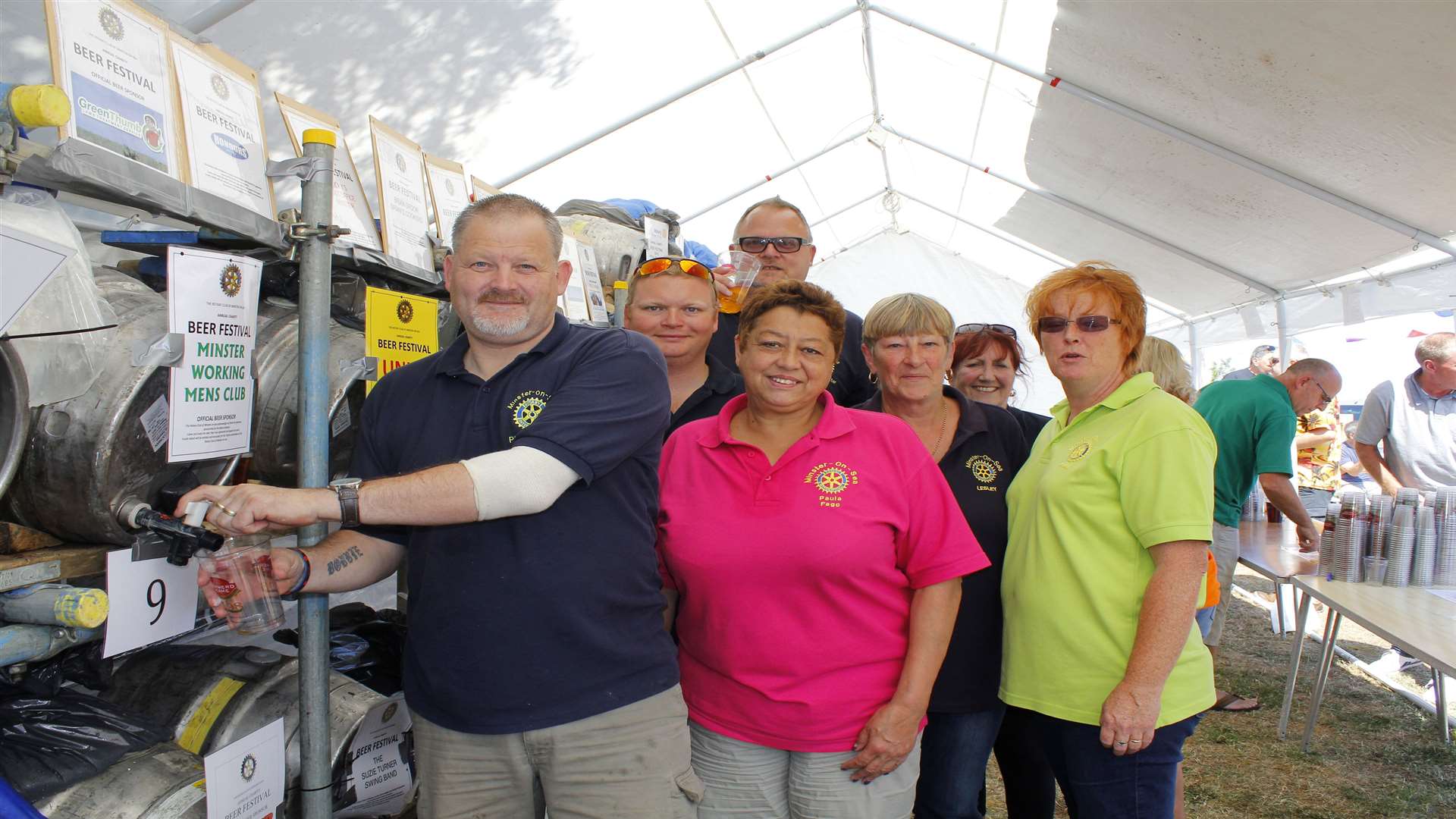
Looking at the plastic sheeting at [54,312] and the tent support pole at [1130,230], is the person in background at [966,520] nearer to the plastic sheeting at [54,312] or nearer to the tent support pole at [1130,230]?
the plastic sheeting at [54,312]

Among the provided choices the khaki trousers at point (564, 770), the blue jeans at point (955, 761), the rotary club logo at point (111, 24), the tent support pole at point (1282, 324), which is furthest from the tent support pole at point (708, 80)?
the tent support pole at point (1282, 324)

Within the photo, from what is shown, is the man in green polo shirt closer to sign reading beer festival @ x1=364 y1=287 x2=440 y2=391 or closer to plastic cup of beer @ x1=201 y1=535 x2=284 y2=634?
sign reading beer festival @ x1=364 y1=287 x2=440 y2=391

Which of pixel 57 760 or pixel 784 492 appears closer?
pixel 57 760

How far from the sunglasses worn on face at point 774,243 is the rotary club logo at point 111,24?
2116mm

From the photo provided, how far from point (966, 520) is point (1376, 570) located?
2.75m

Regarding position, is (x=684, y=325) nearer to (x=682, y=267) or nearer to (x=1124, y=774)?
(x=682, y=267)

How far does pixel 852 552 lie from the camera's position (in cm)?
188

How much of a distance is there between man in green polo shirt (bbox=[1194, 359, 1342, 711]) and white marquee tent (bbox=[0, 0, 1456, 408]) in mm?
1799

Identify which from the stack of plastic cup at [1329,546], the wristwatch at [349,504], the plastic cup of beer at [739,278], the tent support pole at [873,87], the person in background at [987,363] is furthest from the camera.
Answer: the tent support pole at [873,87]

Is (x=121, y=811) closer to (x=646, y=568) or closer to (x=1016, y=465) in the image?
(x=646, y=568)

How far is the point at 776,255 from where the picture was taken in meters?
3.31

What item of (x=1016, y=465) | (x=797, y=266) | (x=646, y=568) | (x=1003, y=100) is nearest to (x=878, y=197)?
(x=1003, y=100)

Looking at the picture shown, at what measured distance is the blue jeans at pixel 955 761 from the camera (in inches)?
91.0

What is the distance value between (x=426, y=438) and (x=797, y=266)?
189 centimetres
